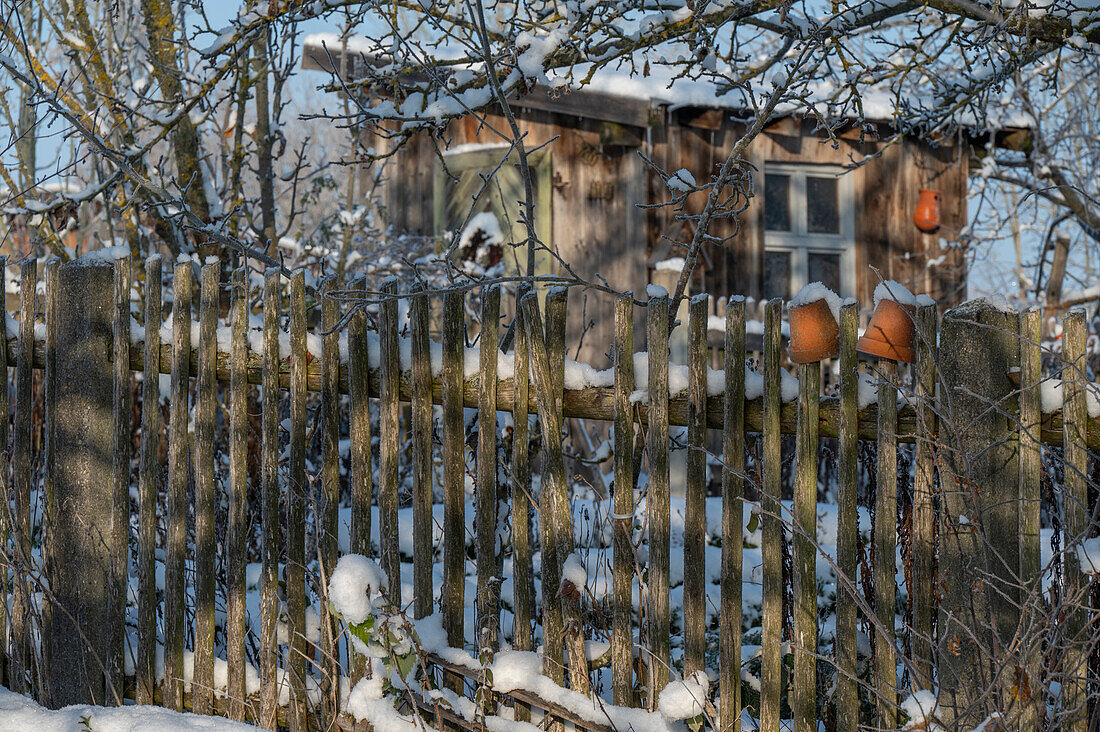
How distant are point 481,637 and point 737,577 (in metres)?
0.82

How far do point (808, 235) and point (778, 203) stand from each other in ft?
1.37

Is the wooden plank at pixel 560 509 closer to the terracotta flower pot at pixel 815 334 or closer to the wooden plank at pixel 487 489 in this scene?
the wooden plank at pixel 487 489

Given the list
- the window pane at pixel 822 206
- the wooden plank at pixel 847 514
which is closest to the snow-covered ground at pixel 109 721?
the wooden plank at pixel 847 514

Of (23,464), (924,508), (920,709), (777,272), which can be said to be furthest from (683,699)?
(777,272)

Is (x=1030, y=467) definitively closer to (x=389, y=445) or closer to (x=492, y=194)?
(x=389, y=445)

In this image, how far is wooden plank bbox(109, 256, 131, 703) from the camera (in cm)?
328

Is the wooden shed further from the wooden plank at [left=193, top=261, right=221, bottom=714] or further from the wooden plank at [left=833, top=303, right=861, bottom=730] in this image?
the wooden plank at [left=833, top=303, right=861, bottom=730]

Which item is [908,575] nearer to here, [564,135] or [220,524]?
[220,524]

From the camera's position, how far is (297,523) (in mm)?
Answer: 3047

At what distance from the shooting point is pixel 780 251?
884cm

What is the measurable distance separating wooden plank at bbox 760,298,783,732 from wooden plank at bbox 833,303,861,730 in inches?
6.4

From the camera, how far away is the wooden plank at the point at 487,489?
2.84 m

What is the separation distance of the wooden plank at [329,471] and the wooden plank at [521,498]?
17.7 inches

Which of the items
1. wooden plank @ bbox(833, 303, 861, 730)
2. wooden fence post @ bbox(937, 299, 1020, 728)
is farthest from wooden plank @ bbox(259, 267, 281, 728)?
wooden fence post @ bbox(937, 299, 1020, 728)
